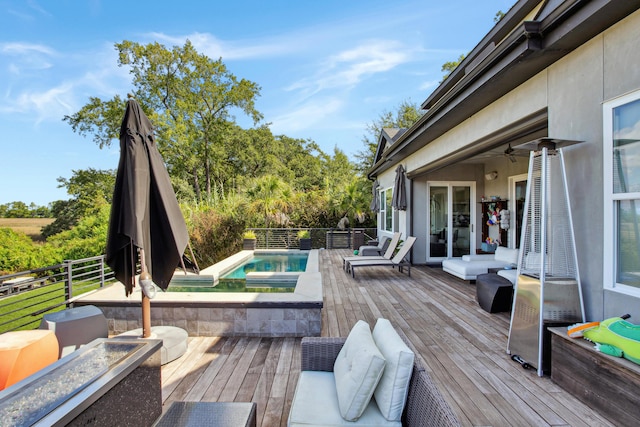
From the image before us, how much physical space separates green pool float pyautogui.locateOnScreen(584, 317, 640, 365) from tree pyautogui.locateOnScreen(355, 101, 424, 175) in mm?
19263

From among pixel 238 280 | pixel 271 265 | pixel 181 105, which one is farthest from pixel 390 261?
pixel 181 105

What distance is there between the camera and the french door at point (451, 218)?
885 centimetres

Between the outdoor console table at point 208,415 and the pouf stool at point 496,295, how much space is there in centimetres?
403

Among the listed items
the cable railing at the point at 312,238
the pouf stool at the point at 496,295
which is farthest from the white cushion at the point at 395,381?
the cable railing at the point at 312,238

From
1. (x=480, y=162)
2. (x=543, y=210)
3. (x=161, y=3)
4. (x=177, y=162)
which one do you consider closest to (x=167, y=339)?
(x=543, y=210)

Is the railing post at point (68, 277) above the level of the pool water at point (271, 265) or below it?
above

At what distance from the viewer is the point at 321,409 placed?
1.86 metres

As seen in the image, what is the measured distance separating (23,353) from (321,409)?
2.43m

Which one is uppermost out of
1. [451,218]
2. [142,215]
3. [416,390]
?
[142,215]

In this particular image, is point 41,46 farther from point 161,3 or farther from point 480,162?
point 480,162

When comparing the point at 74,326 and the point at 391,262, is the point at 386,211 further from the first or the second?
the point at 74,326

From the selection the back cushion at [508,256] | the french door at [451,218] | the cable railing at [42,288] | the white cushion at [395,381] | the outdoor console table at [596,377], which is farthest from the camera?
the french door at [451,218]

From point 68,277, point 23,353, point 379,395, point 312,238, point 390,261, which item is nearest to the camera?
point 379,395

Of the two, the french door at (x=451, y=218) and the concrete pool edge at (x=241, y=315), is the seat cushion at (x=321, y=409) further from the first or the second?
the french door at (x=451, y=218)
